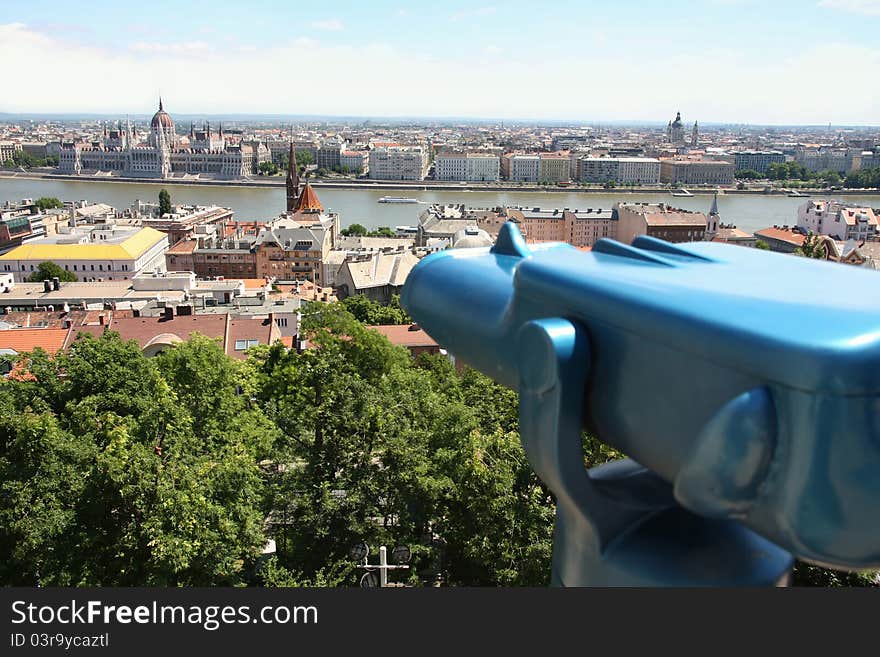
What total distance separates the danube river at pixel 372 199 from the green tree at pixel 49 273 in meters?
29.2

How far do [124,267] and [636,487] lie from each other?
36.7 metres

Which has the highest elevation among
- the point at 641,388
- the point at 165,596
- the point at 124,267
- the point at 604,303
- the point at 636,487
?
the point at 604,303

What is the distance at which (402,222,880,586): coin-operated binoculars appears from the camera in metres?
2.08

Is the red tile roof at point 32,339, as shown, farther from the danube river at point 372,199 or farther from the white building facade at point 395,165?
the white building facade at point 395,165

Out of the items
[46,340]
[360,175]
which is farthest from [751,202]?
[46,340]

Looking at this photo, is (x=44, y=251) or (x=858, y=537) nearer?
(x=858, y=537)

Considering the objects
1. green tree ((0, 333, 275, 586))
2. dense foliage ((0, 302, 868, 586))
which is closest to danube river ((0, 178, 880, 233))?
dense foliage ((0, 302, 868, 586))

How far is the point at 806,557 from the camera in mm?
2219

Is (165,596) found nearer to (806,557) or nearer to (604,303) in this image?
(604,303)

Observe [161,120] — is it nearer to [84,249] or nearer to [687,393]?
[84,249]

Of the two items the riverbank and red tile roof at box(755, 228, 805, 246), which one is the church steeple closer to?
red tile roof at box(755, 228, 805, 246)

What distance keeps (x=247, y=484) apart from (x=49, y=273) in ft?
99.3

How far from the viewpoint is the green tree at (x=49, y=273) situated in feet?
110

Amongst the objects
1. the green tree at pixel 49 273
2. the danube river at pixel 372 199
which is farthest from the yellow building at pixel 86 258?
the danube river at pixel 372 199
